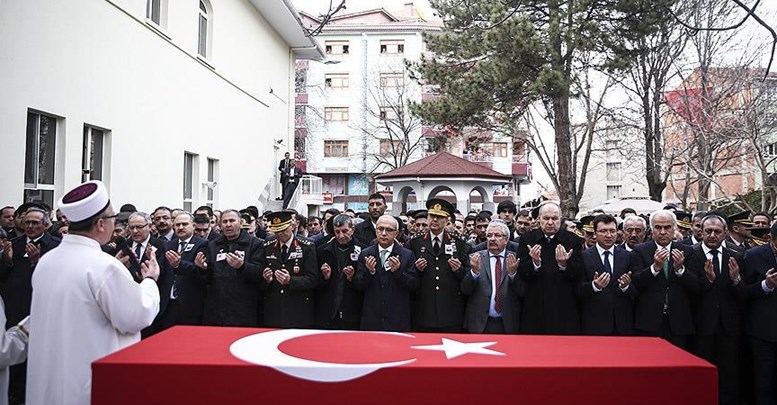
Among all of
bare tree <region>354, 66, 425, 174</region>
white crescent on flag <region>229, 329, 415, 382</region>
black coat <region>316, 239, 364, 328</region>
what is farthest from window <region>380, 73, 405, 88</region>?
white crescent on flag <region>229, 329, 415, 382</region>

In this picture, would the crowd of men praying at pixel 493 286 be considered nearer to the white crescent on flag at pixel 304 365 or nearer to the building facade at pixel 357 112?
A: the white crescent on flag at pixel 304 365

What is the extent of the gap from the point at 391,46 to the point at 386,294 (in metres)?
40.0

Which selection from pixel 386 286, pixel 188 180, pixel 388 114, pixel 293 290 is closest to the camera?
pixel 386 286

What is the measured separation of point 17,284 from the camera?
241 inches

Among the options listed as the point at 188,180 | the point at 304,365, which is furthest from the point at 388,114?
the point at 304,365

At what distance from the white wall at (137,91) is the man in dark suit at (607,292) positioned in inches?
309

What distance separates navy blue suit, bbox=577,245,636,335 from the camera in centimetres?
579

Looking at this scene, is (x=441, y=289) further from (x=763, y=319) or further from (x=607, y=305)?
(x=763, y=319)

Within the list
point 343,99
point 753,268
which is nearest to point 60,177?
point 753,268

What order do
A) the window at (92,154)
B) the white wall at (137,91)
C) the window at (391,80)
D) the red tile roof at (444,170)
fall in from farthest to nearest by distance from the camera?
the window at (391,80), the red tile roof at (444,170), the window at (92,154), the white wall at (137,91)

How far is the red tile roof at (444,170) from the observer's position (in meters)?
19.8

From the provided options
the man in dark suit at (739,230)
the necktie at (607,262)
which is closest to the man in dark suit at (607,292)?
the necktie at (607,262)

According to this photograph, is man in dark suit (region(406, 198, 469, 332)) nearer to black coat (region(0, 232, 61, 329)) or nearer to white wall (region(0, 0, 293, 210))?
black coat (region(0, 232, 61, 329))

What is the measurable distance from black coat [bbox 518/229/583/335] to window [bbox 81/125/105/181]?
8.36 metres
